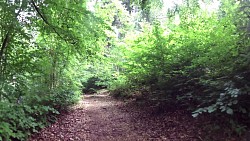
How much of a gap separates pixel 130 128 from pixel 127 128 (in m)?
0.09

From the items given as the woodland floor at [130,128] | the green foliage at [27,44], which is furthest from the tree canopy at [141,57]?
the woodland floor at [130,128]

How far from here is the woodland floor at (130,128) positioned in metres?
4.69

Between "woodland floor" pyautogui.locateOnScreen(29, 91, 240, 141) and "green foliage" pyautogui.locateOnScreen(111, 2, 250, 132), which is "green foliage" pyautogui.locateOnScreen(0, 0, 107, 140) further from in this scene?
"green foliage" pyautogui.locateOnScreen(111, 2, 250, 132)

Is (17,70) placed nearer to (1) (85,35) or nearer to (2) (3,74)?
(2) (3,74)

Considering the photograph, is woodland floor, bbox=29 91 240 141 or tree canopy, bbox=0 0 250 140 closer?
tree canopy, bbox=0 0 250 140

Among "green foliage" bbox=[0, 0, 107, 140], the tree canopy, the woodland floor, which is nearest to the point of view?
"green foliage" bbox=[0, 0, 107, 140]

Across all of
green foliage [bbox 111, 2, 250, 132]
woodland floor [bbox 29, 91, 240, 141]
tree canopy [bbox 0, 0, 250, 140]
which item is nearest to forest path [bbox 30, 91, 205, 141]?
woodland floor [bbox 29, 91, 240, 141]

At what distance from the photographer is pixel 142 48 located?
6.62 meters

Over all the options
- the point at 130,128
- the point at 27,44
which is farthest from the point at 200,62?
the point at 27,44

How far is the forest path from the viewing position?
477cm

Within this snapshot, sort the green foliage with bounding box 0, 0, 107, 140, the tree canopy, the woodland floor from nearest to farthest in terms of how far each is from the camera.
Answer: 1. the green foliage with bounding box 0, 0, 107, 140
2. the tree canopy
3. the woodland floor

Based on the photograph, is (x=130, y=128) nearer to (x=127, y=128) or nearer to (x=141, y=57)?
(x=127, y=128)

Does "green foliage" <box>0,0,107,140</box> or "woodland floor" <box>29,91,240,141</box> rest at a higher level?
"green foliage" <box>0,0,107,140</box>

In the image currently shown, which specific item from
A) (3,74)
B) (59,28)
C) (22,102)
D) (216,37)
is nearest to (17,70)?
(3,74)
